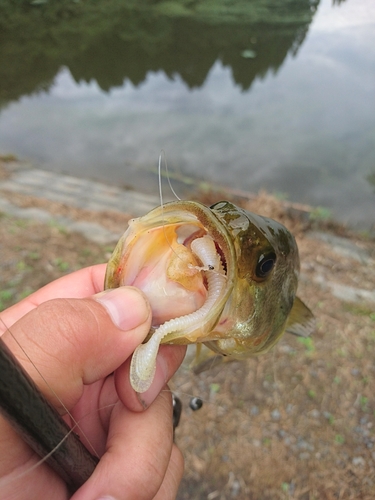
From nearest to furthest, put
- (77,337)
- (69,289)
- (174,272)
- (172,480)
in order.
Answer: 1. (77,337)
2. (174,272)
3. (172,480)
4. (69,289)

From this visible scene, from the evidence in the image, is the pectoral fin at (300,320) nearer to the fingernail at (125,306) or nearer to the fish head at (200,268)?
the fish head at (200,268)

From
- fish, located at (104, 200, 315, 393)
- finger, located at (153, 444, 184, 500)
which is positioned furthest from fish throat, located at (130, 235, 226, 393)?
finger, located at (153, 444, 184, 500)

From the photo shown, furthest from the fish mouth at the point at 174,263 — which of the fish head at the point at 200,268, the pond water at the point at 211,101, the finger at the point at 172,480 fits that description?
the pond water at the point at 211,101

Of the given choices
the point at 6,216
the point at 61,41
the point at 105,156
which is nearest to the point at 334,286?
the point at 6,216

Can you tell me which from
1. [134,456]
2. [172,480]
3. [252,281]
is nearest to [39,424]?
[134,456]

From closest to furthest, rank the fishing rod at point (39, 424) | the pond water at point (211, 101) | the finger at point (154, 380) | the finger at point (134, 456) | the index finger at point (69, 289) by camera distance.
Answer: the fishing rod at point (39, 424), the finger at point (134, 456), the finger at point (154, 380), the index finger at point (69, 289), the pond water at point (211, 101)

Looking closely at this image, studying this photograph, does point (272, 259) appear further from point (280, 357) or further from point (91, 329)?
point (280, 357)

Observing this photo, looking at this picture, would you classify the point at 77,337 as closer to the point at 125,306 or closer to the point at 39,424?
the point at 125,306
